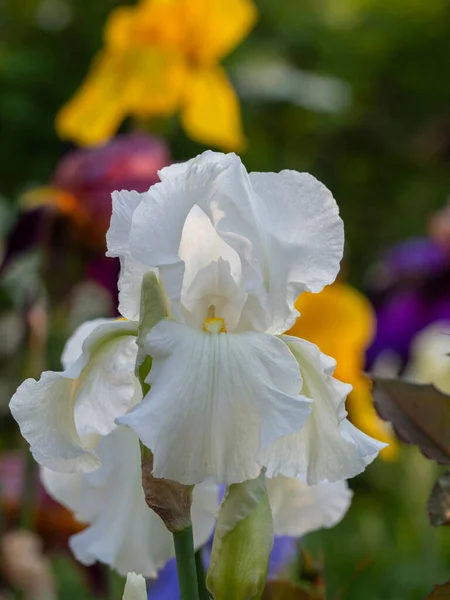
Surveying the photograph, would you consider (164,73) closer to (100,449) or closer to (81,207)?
(81,207)

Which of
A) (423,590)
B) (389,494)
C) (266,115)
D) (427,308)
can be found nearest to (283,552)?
(423,590)

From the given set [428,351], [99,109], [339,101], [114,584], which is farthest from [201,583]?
[339,101]

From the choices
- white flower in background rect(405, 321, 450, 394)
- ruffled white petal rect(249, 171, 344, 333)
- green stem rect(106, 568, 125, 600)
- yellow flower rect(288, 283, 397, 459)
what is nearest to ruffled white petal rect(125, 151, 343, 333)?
ruffled white petal rect(249, 171, 344, 333)

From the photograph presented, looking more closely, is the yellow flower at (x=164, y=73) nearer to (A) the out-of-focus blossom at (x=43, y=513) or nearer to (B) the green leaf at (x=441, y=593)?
(A) the out-of-focus blossom at (x=43, y=513)

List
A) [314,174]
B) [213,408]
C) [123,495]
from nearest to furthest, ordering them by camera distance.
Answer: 1. [213,408]
2. [123,495]
3. [314,174]

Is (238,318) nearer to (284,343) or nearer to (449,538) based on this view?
(284,343)
